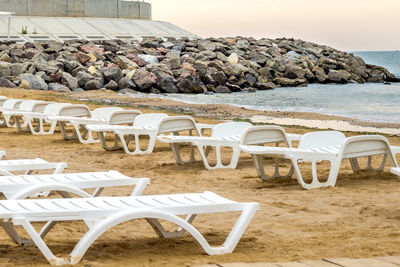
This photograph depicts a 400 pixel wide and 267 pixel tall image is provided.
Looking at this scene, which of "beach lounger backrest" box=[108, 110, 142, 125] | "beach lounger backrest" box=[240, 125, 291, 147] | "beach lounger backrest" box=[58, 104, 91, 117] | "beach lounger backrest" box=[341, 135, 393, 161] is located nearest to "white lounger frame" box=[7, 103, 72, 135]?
"beach lounger backrest" box=[58, 104, 91, 117]

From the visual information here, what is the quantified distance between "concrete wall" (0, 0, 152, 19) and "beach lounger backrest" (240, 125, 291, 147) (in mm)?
40933

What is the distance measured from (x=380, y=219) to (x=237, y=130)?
3.82 metres

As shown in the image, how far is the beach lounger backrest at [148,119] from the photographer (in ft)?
34.9

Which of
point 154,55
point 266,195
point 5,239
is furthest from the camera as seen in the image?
point 154,55

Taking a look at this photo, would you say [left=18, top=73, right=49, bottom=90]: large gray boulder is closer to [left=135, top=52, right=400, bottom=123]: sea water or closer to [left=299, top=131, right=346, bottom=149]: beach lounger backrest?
[left=135, top=52, right=400, bottom=123]: sea water

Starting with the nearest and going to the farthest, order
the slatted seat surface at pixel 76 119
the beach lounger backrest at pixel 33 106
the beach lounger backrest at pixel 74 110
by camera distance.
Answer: the slatted seat surface at pixel 76 119 → the beach lounger backrest at pixel 74 110 → the beach lounger backrest at pixel 33 106

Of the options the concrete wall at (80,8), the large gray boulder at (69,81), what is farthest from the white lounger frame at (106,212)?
the concrete wall at (80,8)

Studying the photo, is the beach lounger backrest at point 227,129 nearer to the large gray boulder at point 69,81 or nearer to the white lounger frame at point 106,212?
the white lounger frame at point 106,212

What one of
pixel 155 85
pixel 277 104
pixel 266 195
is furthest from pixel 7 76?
pixel 266 195

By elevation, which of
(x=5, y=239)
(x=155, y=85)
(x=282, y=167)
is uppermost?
(x=5, y=239)

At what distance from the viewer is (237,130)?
9336 mm

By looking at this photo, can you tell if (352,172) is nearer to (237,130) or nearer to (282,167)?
(282,167)

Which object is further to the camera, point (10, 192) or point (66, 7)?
point (66, 7)

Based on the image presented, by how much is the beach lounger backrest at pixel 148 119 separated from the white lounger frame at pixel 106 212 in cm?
582
